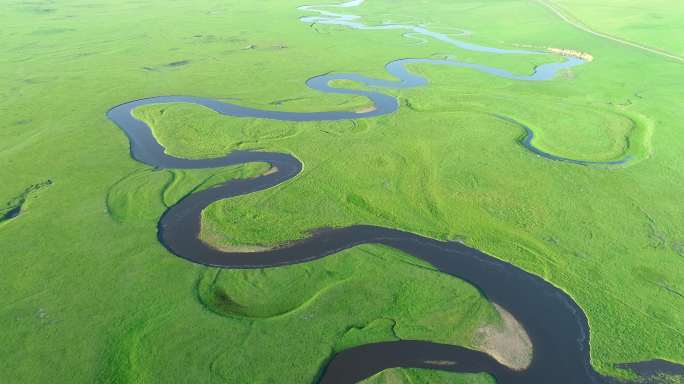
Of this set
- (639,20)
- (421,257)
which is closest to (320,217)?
(421,257)

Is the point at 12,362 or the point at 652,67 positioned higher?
the point at 652,67

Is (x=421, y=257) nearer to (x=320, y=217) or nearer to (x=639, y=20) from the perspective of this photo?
(x=320, y=217)

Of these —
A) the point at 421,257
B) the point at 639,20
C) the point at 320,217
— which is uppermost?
the point at 639,20

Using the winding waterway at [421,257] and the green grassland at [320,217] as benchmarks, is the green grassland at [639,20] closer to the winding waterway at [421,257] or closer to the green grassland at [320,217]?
the green grassland at [320,217]

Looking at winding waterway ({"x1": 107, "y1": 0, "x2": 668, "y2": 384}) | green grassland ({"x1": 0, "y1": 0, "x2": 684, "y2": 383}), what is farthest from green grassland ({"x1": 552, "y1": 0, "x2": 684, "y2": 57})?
winding waterway ({"x1": 107, "y1": 0, "x2": 668, "y2": 384})

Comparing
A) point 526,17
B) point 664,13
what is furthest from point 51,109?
point 664,13

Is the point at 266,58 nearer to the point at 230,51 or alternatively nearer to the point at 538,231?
the point at 230,51

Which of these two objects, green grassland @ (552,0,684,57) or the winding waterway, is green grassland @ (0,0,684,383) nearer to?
the winding waterway
